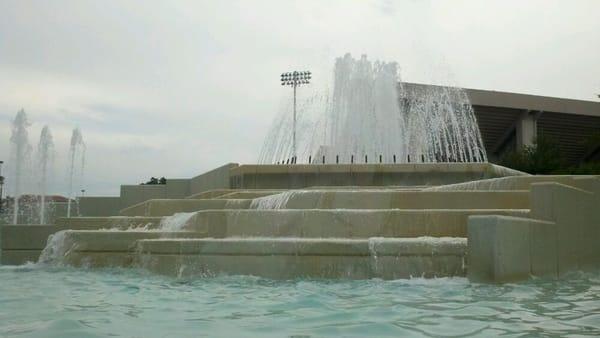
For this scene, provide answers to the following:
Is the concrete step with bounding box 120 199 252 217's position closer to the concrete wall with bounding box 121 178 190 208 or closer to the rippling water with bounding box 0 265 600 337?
the rippling water with bounding box 0 265 600 337

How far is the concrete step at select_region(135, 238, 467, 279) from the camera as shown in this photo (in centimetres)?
740

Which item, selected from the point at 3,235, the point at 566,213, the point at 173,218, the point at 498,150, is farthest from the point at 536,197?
the point at 498,150

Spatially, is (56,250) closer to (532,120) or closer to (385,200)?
(385,200)

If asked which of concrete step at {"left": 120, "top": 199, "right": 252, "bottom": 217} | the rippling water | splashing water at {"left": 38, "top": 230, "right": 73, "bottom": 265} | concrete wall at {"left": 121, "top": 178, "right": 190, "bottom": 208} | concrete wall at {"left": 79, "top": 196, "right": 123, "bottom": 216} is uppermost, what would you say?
concrete wall at {"left": 121, "top": 178, "right": 190, "bottom": 208}

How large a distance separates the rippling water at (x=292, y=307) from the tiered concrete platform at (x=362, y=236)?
310mm

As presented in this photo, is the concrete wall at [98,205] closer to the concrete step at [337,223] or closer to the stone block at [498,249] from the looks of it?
the concrete step at [337,223]

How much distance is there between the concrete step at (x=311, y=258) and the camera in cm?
740

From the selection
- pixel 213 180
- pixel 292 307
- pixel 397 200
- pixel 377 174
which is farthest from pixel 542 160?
pixel 292 307

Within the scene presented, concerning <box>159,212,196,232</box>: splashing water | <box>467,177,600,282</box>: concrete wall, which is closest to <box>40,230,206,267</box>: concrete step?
<box>159,212,196,232</box>: splashing water

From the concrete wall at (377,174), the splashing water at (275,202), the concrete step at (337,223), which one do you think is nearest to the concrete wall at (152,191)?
the concrete wall at (377,174)

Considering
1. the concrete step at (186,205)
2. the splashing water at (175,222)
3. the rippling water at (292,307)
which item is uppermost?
the concrete step at (186,205)

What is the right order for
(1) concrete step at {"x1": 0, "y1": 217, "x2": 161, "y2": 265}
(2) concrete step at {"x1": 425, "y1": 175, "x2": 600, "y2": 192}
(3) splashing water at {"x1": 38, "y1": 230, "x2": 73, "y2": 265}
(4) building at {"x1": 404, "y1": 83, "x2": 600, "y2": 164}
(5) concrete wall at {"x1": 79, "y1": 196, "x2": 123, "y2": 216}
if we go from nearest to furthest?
(3) splashing water at {"x1": 38, "y1": 230, "x2": 73, "y2": 265} → (2) concrete step at {"x1": 425, "y1": 175, "x2": 600, "y2": 192} → (1) concrete step at {"x1": 0, "y1": 217, "x2": 161, "y2": 265} → (5) concrete wall at {"x1": 79, "y1": 196, "x2": 123, "y2": 216} → (4) building at {"x1": 404, "y1": 83, "x2": 600, "y2": 164}

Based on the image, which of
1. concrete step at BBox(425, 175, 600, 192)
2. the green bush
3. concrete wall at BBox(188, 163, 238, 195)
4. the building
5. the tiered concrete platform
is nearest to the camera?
the tiered concrete platform

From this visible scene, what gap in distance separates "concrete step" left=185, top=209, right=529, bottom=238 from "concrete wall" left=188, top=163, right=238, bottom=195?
22.3 feet
